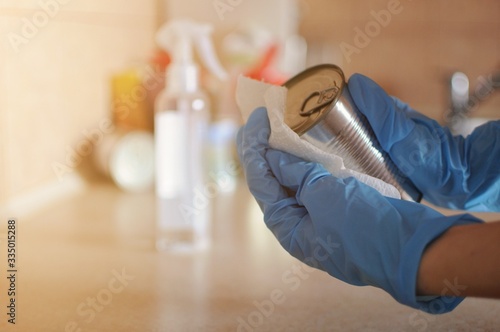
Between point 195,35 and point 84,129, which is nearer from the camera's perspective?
point 195,35

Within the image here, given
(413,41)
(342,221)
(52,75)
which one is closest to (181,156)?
(52,75)

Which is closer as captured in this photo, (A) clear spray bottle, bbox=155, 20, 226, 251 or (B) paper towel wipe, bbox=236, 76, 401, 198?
(B) paper towel wipe, bbox=236, 76, 401, 198

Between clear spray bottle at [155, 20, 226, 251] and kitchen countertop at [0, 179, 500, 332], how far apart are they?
0.04m

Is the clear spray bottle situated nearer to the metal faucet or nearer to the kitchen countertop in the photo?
the kitchen countertop

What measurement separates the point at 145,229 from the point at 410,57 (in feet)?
3.90

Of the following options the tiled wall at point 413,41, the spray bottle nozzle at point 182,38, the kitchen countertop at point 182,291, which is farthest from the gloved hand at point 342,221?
the tiled wall at point 413,41

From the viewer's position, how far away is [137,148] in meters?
1.17

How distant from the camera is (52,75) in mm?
994

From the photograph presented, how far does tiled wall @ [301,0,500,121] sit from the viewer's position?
5.78ft

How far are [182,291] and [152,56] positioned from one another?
0.79m

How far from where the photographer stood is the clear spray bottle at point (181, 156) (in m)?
0.81

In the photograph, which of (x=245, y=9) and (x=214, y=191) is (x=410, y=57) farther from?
(x=214, y=191)

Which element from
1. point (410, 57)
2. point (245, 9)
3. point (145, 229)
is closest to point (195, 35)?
point (145, 229)

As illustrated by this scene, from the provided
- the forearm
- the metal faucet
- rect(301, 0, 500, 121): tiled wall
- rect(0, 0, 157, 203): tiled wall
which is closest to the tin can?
the forearm
